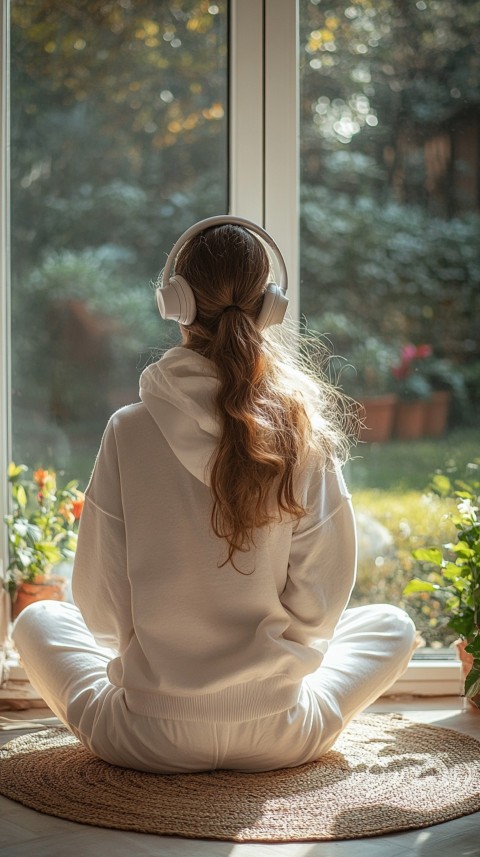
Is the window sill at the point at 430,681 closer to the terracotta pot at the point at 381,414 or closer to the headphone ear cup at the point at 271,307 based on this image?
the terracotta pot at the point at 381,414

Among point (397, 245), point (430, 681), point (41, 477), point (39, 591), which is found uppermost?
point (397, 245)

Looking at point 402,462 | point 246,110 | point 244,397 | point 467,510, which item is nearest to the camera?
point 244,397

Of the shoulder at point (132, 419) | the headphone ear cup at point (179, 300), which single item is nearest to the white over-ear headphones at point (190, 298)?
the headphone ear cup at point (179, 300)

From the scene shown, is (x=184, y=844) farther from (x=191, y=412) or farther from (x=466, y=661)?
(x=466, y=661)

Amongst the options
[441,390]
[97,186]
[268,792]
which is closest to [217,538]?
[268,792]

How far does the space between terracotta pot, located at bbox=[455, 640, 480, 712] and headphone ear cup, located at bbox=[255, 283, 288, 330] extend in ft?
3.63

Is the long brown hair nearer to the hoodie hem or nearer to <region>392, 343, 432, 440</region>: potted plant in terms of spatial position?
the hoodie hem

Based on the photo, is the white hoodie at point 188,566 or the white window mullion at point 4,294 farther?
the white window mullion at point 4,294

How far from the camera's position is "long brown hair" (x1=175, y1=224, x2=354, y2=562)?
1.97 metres

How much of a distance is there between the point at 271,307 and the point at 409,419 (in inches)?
39.0

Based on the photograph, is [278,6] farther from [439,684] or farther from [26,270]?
[439,684]

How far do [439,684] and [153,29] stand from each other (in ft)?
6.11

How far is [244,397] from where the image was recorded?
1975 mm

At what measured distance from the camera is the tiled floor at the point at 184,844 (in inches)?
67.7
